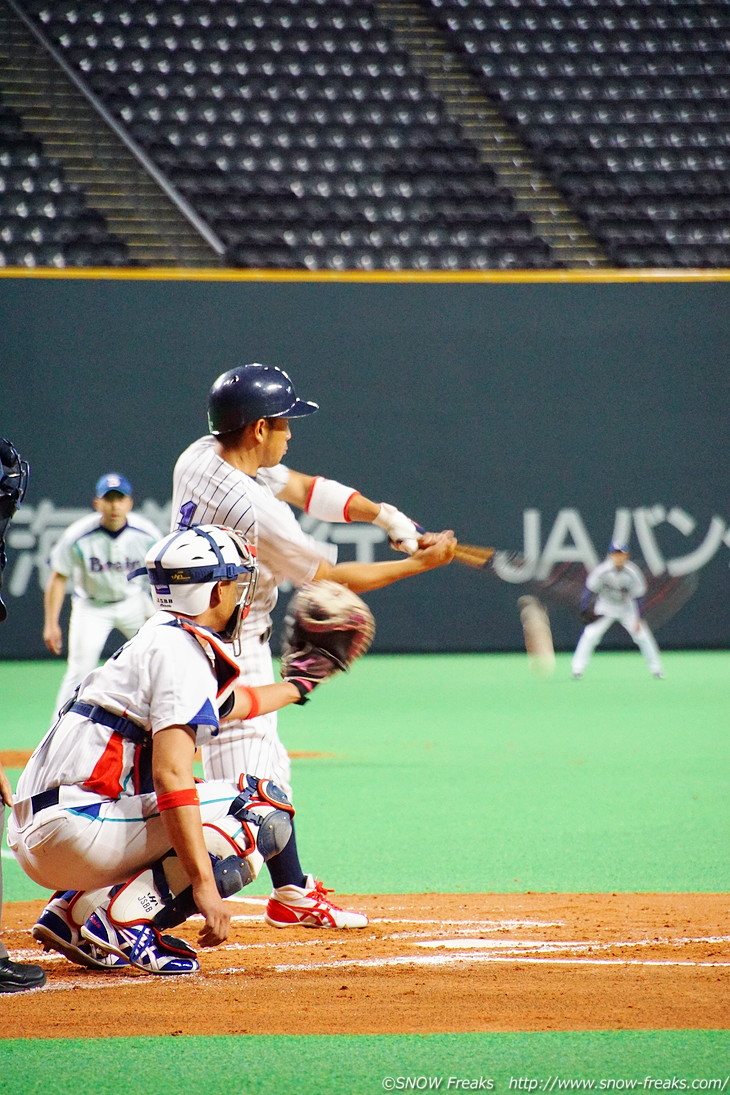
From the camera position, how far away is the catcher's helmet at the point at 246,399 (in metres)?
4.19

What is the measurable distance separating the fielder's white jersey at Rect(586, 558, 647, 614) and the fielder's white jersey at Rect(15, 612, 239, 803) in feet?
32.4

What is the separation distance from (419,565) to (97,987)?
1661mm

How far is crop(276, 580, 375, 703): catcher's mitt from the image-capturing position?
413 cm

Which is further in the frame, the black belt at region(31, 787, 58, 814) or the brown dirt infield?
the black belt at region(31, 787, 58, 814)

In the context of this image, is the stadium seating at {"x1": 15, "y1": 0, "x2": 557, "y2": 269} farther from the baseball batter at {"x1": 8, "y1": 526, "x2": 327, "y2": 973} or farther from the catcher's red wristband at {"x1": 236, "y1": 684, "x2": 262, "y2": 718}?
the baseball batter at {"x1": 8, "y1": 526, "x2": 327, "y2": 973}

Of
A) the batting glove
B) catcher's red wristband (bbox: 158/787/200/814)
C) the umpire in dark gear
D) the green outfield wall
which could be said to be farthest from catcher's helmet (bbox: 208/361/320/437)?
the green outfield wall

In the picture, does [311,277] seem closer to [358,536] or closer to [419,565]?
[358,536]

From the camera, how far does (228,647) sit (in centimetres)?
402

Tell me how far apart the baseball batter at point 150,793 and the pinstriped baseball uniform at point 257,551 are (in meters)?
0.36

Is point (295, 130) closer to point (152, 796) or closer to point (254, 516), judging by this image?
point (254, 516)

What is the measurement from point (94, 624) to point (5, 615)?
576cm

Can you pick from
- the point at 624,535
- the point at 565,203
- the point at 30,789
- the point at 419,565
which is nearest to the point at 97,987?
the point at 30,789

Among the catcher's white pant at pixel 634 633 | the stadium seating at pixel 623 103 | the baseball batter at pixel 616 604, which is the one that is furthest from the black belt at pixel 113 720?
the stadium seating at pixel 623 103

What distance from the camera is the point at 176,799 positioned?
10.6 ft
